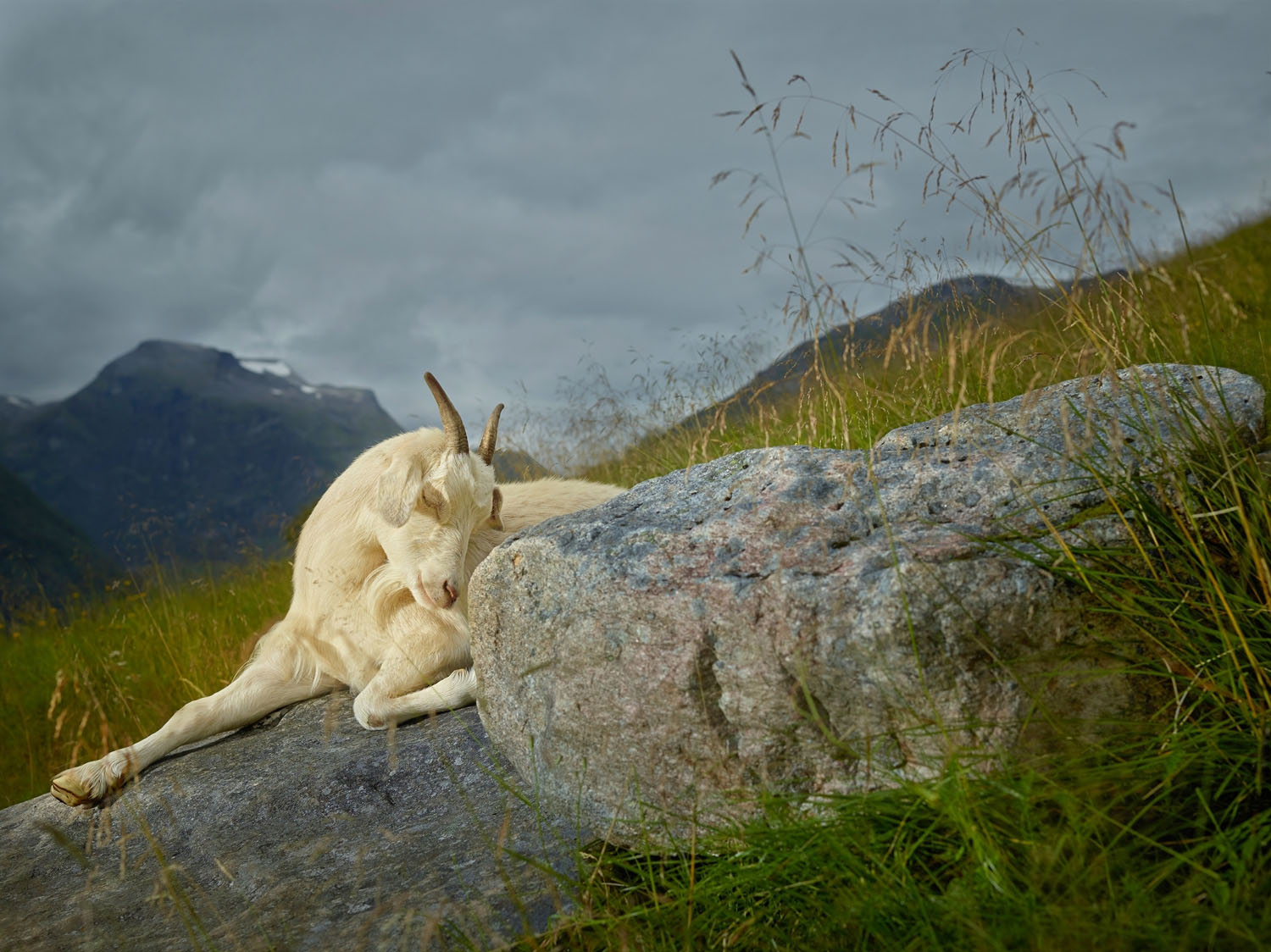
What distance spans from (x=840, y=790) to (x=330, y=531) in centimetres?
295

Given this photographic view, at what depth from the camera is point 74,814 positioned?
3.43 metres

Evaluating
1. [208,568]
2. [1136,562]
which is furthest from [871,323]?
[208,568]

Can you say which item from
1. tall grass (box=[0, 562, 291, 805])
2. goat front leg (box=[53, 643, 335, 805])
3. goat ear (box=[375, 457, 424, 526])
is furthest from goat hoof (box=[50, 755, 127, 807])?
goat ear (box=[375, 457, 424, 526])

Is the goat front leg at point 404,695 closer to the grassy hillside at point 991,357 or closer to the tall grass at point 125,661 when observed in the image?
the tall grass at point 125,661

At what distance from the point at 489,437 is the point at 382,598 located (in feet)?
3.18

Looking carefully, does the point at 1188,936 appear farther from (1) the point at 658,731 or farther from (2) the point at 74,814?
(2) the point at 74,814

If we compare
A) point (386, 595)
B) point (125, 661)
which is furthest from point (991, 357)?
point (125, 661)

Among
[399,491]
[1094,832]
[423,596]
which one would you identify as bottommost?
[1094,832]

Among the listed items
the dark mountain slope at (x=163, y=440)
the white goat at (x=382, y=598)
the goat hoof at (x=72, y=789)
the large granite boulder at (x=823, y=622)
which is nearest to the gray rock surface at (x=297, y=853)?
the goat hoof at (x=72, y=789)

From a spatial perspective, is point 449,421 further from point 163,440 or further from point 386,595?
point 163,440

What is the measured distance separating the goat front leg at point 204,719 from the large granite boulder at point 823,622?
1795 millimetres

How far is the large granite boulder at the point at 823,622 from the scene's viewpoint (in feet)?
6.66

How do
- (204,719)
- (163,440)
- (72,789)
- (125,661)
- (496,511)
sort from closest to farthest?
(72,789), (204,719), (496,511), (125,661), (163,440)

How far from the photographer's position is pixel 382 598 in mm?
4000
